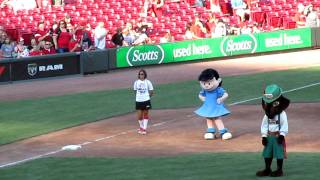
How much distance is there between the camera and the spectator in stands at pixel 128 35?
30656 mm

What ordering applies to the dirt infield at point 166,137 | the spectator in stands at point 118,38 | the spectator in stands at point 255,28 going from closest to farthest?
the dirt infield at point 166,137, the spectator in stands at point 118,38, the spectator in stands at point 255,28

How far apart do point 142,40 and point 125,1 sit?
6.17m

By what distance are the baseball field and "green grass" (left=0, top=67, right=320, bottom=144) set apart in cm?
3

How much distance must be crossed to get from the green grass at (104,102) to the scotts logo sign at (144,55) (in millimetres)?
5222

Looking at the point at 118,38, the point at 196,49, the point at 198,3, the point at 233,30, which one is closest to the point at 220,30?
the point at 233,30

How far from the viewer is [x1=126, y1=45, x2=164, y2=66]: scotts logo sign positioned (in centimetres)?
2989

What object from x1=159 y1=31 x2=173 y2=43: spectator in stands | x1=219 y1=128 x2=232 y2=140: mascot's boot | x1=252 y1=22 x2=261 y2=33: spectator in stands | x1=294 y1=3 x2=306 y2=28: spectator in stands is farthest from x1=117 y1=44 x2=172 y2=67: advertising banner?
x1=219 y1=128 x2=232 y2=140: mascot's boot

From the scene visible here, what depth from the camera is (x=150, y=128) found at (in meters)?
16.9

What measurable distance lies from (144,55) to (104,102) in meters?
9.29

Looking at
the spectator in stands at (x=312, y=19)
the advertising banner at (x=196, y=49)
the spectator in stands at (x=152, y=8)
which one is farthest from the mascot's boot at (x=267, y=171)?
the spectator in stands at (x=312, y=19)

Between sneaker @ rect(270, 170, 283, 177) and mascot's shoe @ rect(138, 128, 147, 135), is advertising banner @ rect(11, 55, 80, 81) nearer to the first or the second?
mascot's shoe @ rect(138, 128, 147, 135)

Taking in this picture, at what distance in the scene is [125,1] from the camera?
1433 inches

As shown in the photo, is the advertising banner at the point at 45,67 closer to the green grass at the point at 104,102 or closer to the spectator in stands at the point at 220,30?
the green grass at the point at 104,102

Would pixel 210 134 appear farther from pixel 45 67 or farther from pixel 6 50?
pixel 6 50
